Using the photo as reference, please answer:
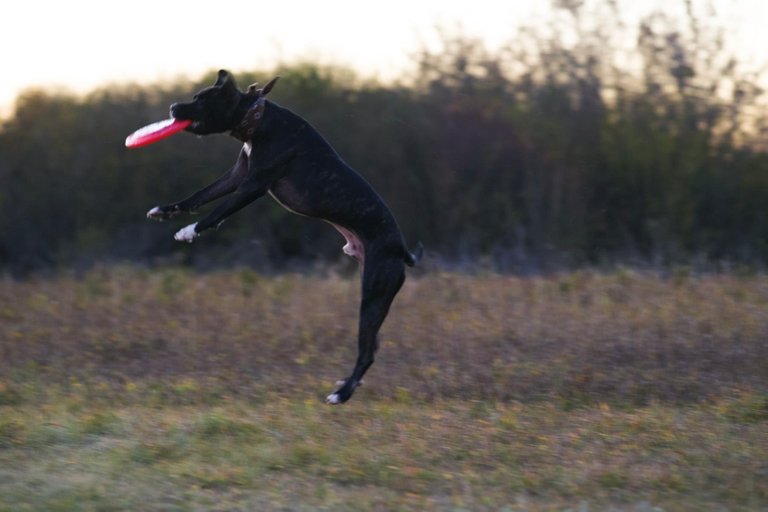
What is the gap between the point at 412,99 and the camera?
59.0 feet

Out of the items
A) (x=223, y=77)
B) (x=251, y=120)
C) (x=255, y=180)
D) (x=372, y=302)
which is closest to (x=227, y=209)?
(x=255, y=180)

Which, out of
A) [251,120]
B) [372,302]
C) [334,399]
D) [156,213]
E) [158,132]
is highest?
[251,120]

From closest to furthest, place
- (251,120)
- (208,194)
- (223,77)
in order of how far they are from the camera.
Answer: (223,77), (251,120), (208,194)

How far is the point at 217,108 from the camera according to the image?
7.15m

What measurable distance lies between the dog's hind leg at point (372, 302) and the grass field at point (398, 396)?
9.7 inches

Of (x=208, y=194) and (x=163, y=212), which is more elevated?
(x=208, y=194)

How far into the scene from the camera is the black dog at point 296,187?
7.18 metres

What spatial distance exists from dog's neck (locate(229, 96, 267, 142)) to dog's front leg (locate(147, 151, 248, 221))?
27 cm

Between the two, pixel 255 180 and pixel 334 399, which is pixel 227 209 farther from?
pixel 334 399

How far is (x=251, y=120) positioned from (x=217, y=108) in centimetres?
26

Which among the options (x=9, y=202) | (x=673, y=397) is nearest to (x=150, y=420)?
(x=673, y=397)

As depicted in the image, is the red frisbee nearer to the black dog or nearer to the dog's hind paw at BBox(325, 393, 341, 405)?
the black dog

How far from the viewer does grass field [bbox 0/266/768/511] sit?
602 cm

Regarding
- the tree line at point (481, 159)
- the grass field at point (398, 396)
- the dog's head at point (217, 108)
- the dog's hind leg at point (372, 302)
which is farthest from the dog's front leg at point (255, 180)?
the tree line at point (481, 159)
